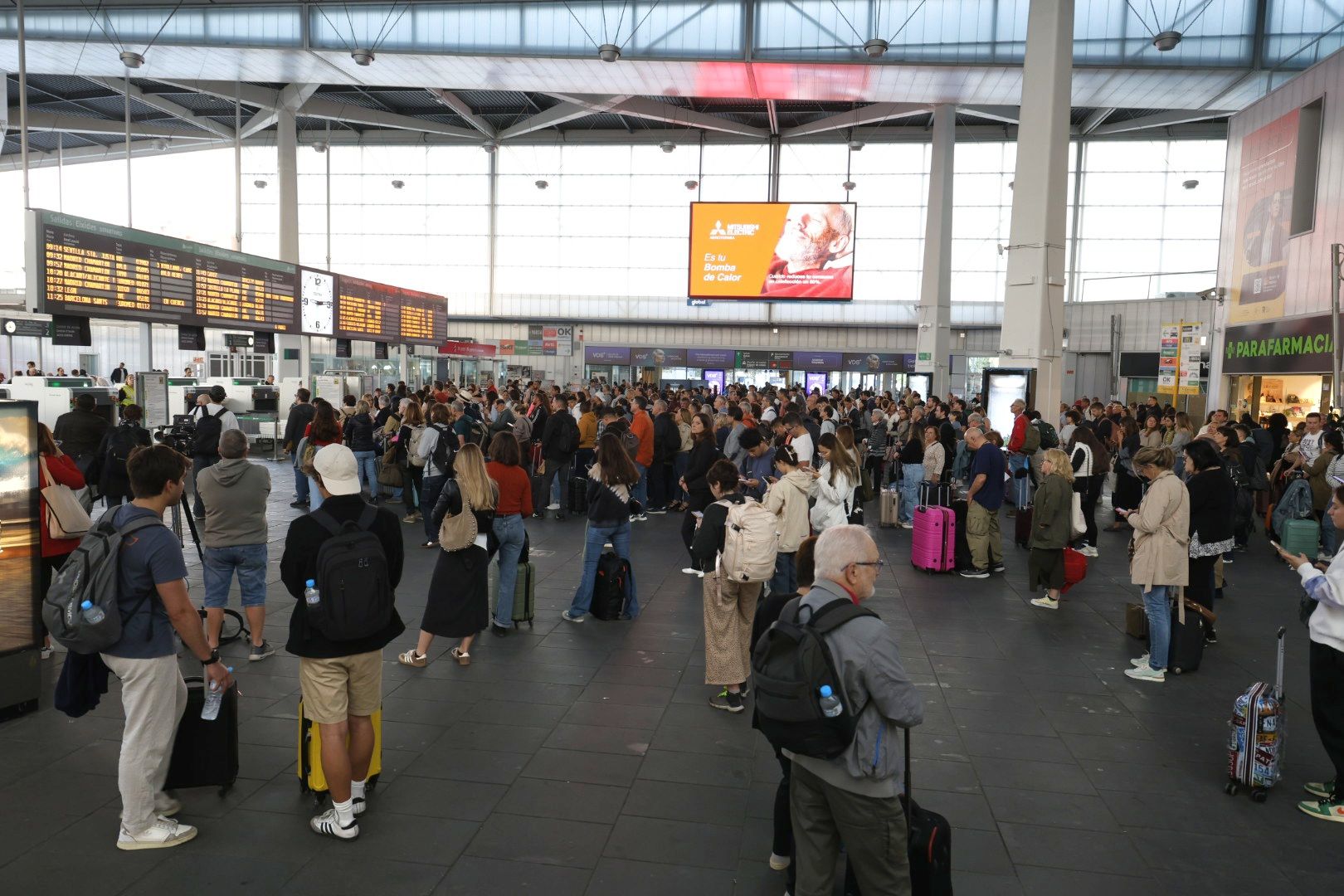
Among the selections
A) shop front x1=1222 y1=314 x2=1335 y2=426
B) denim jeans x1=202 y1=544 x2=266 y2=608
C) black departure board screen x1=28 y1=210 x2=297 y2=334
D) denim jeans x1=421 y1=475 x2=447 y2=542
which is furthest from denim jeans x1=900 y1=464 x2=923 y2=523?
black departure board screen x1=28 y1=210 x2=297 y2=334

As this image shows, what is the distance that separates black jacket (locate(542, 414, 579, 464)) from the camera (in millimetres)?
12508

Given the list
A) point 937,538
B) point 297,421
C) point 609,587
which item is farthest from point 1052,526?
point 297,421

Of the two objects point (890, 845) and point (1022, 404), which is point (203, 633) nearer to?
point (890, 845)

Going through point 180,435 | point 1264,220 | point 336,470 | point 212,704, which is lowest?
point 212,704

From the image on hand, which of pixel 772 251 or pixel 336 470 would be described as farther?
pixel 772 251

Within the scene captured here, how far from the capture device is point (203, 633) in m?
3.62

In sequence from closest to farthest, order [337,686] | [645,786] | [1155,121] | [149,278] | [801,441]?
1. [337,686]
2. [645,786]
3. [801,441]
4. [149,278]
5. [1155,121]

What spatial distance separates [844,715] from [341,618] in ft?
6.83

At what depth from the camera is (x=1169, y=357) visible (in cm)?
1538

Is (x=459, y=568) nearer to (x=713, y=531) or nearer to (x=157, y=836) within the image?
(x=713, y=531)

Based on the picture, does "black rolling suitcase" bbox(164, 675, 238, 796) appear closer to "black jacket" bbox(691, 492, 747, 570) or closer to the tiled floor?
the tiled floor

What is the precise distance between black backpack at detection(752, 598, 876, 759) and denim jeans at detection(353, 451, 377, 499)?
32.1 ft

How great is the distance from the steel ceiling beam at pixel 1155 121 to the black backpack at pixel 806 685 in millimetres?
30652

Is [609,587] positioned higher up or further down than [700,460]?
further down
